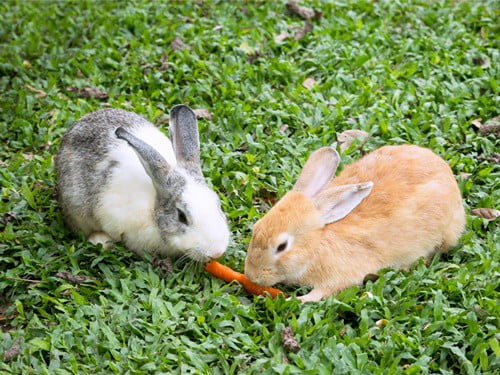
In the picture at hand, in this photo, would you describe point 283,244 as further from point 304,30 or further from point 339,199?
point 304,30

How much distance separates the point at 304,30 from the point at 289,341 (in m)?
4.46

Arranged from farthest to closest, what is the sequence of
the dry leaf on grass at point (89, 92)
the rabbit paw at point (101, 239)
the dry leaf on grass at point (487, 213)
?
the dry leaf on grass at point (89, 92) → the dry leaf on grass at point (487, 213) → the rabbit paw at point (101, 239)

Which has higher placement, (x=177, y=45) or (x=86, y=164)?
(x=177, y=45)

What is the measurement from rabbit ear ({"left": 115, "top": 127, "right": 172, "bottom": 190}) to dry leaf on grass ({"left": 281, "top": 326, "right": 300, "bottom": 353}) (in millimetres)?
1248

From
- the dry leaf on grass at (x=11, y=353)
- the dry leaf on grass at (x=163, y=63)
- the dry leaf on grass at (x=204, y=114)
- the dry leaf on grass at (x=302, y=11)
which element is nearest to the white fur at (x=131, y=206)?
the dry leaf on grass at (x=11, y=353)

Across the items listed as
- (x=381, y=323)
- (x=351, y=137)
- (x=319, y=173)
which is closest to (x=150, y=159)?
(x=319, y=173)

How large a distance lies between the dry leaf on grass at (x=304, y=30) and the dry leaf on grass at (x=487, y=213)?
309 cm

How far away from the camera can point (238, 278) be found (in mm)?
4656

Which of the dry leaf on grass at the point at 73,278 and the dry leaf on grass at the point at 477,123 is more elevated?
the dry leaf on grass at the point at 477,123

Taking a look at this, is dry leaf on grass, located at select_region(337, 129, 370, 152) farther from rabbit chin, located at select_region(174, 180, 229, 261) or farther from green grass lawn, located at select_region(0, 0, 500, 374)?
rabbit chin, located at select_region(174, 180, 229, 261)

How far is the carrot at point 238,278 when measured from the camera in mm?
4551

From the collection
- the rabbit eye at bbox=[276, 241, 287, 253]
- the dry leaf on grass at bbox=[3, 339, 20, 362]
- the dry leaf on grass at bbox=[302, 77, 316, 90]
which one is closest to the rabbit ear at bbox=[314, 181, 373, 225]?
the rabbit eye at bbox=[276, 241, 287, 253]

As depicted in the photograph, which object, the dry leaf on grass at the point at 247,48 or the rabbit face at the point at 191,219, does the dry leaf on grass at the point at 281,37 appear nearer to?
the dry leaf on grass at the point at 247,48

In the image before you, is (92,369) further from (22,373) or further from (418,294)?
(418,294)
